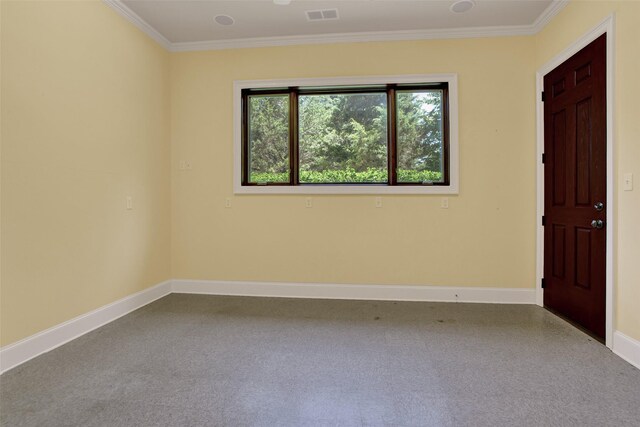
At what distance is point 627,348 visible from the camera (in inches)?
87.4

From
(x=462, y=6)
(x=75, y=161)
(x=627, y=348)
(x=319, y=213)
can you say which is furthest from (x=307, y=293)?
(x=462, y=6)

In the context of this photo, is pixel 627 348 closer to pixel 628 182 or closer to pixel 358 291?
pixel 628 182

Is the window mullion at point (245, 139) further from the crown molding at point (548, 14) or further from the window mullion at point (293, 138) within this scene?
the crown molding at point (548, 14)

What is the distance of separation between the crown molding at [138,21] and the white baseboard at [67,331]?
2721 millimetres

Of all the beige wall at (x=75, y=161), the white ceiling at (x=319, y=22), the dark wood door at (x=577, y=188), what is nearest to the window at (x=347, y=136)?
the white ceiling at (x=319, y=22)

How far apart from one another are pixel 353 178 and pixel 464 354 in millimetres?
Answer: 2095

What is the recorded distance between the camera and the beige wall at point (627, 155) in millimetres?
2168

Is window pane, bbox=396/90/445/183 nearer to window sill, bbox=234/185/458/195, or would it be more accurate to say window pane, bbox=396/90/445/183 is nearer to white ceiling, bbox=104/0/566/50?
window sill, bbox=234/185/458/195

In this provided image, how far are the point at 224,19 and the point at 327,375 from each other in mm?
3392

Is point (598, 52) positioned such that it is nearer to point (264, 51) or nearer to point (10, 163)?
point (264, 51)

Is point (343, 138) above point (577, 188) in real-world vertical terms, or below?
above

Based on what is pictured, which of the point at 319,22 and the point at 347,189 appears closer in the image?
the point at 319,22

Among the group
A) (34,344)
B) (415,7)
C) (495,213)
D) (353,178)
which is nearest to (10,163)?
(34,344)

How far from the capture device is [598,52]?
2521mm
